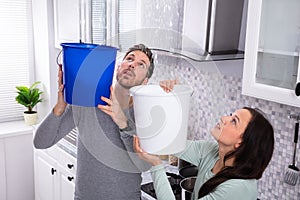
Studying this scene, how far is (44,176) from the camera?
2.98 meters

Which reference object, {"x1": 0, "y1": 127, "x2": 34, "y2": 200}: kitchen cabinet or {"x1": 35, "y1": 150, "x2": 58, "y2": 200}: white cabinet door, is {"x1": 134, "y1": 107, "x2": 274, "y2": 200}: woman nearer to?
{"x1": 35, "y1": 150, "x2": 58, "y2": 200}: white cabinet door

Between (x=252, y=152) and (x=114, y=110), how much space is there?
1.48ft

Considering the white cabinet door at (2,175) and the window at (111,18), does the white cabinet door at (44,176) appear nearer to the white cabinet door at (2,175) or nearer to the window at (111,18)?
the white cabinet door at (2,175)

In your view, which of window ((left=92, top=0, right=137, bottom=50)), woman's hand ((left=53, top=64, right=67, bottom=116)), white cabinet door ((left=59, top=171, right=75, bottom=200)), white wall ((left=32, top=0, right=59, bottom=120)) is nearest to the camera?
woman's hand ((left=53, top=64, right=67, bottom=116))

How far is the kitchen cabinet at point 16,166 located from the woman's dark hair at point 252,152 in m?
2.36

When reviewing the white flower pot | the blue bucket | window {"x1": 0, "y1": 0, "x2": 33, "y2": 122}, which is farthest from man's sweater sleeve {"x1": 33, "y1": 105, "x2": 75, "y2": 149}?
window {"x1": 0, "y1": 0, "x2": 33, "y2": 122}

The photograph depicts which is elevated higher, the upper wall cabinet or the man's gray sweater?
the upper wall cabinet

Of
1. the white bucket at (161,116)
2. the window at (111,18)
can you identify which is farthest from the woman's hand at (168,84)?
the window at (111,18)

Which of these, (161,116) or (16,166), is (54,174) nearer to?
(16,166)

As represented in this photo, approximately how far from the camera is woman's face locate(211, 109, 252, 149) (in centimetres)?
112

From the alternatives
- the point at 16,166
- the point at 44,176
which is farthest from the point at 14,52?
the point at 44,176

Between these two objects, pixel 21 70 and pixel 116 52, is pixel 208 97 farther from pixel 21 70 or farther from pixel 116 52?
pixel 21 70

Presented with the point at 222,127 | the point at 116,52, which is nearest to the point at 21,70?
the point at 116,52

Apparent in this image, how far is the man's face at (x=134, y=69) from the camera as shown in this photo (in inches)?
46.1
